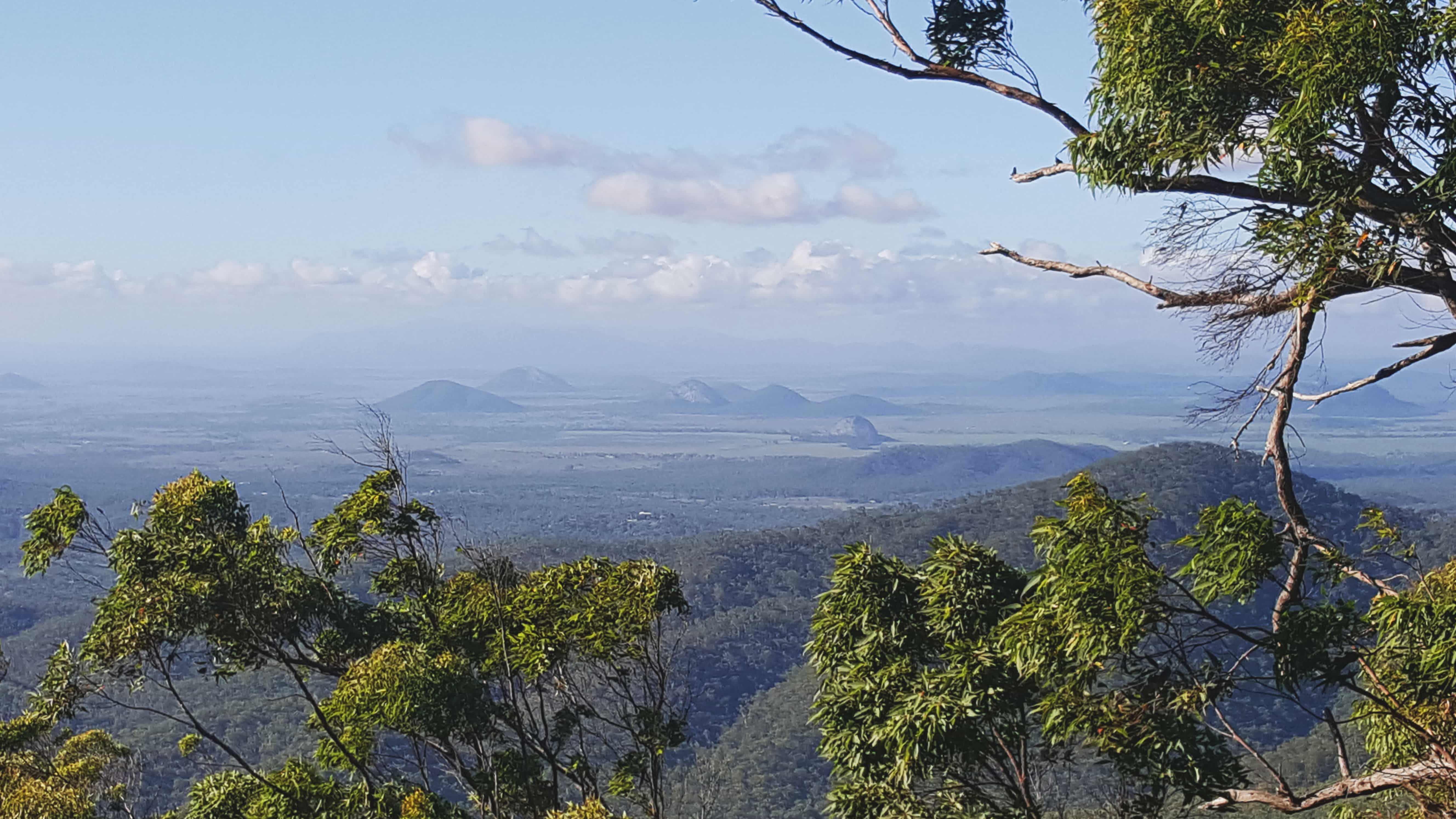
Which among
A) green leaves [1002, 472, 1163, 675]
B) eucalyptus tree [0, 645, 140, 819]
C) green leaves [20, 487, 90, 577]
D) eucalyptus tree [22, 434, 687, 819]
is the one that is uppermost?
green leaves [1002, 472, 1163, 675]

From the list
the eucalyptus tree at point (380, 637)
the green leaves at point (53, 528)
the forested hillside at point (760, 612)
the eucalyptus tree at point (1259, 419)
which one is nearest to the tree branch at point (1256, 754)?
the eucalyptus tree at point (1259, 419)

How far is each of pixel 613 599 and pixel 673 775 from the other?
79.7 feet

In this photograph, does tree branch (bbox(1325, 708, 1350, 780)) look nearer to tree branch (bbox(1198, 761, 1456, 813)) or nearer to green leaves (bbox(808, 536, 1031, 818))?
tree branch (bbox(1198, 761, 1456, 813))

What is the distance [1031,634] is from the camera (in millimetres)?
4500

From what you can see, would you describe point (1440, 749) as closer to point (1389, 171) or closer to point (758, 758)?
point (1389, 171)

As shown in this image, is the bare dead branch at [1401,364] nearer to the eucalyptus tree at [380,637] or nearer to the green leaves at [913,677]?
the green leaves at [913,677]

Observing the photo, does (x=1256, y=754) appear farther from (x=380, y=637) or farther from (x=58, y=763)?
(x=58, y=763)

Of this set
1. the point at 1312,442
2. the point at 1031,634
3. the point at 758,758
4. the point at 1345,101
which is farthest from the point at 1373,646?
the point at 1312,442

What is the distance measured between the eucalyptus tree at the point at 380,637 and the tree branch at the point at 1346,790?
12.4 feet

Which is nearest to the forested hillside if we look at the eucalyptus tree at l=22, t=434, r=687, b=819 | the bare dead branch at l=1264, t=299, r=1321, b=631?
the eucalyptus tree at l=22, t=434, r=687, b=819

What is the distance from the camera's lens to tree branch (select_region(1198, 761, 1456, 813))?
441cm

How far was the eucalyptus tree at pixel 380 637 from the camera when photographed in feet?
24.6

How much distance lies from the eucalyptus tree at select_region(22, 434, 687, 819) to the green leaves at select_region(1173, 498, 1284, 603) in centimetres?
387

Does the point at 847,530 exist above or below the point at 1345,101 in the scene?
below
